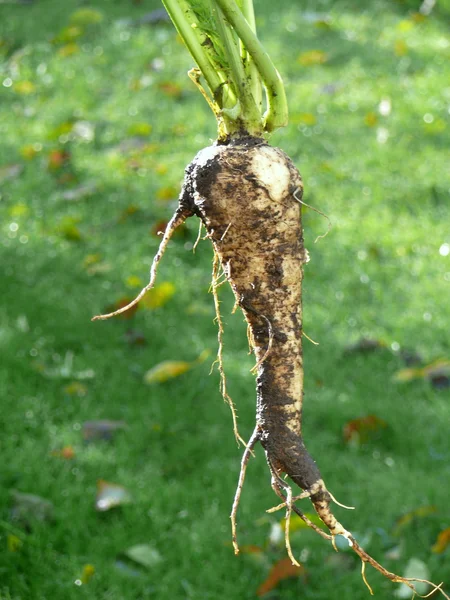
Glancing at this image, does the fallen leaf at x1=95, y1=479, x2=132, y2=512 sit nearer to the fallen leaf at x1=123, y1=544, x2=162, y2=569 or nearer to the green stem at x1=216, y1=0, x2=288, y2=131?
the fallen leaf at x1=123, y1=544, x2=162, y2=569

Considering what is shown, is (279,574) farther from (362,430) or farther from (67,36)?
(67,36)

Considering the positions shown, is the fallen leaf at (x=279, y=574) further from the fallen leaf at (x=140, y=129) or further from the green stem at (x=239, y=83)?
the fallen leaf at (x=140, y=129)

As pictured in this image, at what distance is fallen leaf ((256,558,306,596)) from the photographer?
2.56 meters

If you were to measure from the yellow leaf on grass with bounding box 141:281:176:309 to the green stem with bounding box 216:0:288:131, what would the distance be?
6.72 feet

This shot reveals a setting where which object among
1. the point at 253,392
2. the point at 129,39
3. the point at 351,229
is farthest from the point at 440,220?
the point at 129,39

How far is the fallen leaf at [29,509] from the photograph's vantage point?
2.79m

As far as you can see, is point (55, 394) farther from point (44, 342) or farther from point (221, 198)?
point (221, 198)

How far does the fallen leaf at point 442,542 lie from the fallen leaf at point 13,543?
1366 mm

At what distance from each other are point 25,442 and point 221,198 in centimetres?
164

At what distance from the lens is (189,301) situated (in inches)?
163

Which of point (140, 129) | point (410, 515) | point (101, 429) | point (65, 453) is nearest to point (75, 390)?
point (101, 429)

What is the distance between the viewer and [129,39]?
657 cm

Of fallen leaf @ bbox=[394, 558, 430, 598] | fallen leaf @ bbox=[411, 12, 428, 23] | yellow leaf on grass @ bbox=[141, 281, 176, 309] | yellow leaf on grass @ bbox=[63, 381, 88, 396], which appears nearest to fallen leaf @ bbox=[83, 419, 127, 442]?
yellow leaf on grass @ bbox=[63, 381, 88, 396]

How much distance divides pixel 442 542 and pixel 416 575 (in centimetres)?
16
